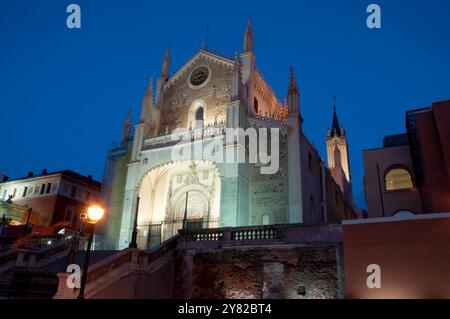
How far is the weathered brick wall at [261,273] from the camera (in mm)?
13328

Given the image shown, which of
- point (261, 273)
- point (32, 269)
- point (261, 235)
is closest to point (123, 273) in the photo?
point (32, 269)

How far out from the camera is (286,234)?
14.5 metres

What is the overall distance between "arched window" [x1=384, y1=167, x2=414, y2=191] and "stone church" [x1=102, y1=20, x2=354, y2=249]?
156 inches

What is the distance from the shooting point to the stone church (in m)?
22.4

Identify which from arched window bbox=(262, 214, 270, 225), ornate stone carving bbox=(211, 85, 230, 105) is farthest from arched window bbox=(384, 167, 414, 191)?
ornate stone carving bbox=(211, 85, 230, 105)

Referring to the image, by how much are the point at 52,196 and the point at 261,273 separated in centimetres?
2790

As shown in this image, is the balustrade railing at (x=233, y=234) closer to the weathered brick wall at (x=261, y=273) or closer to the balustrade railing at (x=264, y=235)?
the balustrade railing at (x=264, y=235)

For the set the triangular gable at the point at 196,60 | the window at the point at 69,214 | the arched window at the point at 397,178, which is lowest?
the arched window at the point at 397,178

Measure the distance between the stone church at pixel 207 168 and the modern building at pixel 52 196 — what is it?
28.5 feet

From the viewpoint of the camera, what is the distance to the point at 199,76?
29328mm

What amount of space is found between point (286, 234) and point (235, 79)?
1393cm

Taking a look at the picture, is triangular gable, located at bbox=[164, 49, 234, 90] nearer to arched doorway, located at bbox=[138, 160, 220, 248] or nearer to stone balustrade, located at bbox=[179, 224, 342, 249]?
arched doorway, located at bbox=[138, 160, 220, 248]

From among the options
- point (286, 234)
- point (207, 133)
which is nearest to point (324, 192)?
point (207, 133)

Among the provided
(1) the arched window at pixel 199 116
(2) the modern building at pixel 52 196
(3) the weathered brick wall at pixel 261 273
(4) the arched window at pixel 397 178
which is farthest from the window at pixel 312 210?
(2) the modern building at pixel 52 196
